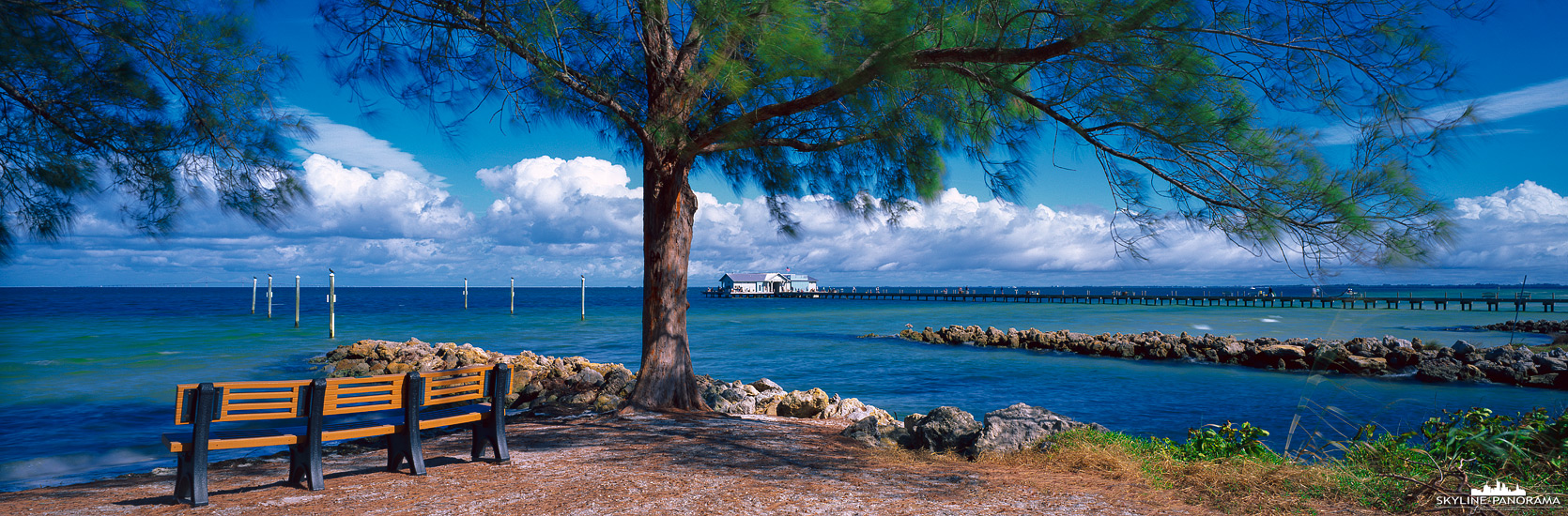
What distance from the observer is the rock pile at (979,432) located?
16.3ft

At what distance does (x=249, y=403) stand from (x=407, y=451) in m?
0.83

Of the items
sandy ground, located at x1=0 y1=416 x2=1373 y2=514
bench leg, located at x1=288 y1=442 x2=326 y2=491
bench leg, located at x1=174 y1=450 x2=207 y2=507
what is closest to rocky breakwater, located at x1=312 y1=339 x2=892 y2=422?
sandy ground, located at x1=0 y1=416 x2=1373 y2=514

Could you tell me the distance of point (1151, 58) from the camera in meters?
4.27

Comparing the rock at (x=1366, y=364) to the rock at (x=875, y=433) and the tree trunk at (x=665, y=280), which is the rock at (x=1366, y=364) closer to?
the rock at (x=875, y=433)

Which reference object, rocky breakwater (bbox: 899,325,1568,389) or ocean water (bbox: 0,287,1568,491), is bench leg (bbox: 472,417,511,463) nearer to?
ocean water (bbox: 0,287,1568,491)

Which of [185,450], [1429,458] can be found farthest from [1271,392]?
[185,450]

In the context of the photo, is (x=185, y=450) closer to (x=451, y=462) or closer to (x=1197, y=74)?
(x=451, y=462)

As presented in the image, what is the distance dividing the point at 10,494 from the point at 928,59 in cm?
584

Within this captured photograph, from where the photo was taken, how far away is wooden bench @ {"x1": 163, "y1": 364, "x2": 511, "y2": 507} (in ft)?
11.9

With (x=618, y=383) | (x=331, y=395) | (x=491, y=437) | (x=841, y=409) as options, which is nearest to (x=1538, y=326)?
(x=841, y=409)

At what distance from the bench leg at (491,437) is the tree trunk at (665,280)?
2192mm

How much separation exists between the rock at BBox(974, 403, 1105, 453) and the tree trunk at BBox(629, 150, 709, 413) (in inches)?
118

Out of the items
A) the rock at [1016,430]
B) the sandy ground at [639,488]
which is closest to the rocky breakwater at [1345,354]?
the rock at [1016,430]

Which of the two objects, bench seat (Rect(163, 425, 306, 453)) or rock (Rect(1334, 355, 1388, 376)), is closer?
bench seat (Rect(163, 425, 306, 453))
